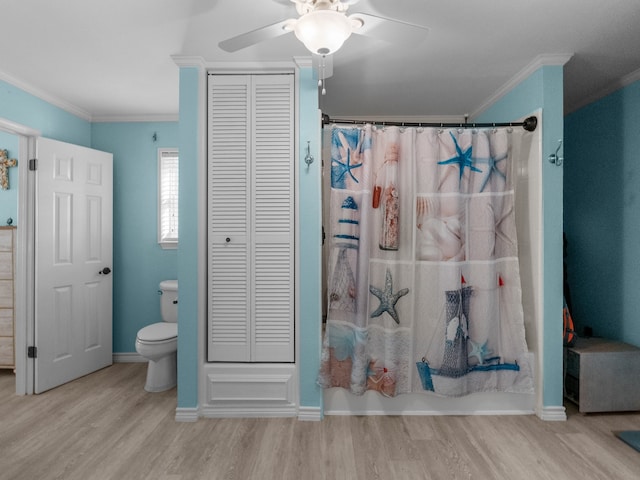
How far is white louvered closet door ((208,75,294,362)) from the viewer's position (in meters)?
2.56

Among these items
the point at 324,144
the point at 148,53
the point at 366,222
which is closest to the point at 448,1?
the point at 324,144

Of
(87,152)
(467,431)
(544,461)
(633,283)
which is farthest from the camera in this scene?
(87,152)

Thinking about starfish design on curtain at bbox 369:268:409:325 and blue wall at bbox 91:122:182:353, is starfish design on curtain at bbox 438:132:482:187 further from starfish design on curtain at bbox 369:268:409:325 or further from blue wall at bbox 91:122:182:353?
blue wall at bbox 91:122:182:353

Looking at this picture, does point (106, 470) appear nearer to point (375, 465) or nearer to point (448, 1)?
point (375, 465)

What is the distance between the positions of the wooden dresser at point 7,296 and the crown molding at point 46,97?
1.16 meters

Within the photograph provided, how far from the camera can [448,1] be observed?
6.29 ft

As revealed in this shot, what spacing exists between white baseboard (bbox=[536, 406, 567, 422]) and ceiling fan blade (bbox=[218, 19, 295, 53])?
275 cm

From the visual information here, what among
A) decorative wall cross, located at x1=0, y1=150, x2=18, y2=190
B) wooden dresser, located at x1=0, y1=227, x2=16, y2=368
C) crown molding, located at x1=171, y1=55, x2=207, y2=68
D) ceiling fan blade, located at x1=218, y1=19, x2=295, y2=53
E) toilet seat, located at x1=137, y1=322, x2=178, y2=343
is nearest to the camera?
ceiling fan blade, located at x1=218, y1=19, x2=295, y2=53

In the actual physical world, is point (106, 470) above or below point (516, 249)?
below

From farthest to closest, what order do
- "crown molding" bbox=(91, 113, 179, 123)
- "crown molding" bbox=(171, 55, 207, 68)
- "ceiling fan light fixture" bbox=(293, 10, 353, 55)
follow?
"crown molding" bbox=(91, 113, 179, 123) < "crown molding" bbox=(171, 55, 207, 68) < "ceiling fan light fixture" bbox=(293, 10, 353, 55)

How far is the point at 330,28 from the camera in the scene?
142 cm

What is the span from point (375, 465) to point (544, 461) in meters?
0.92

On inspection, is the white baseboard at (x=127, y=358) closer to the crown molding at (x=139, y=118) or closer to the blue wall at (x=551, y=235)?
the crown molding at (x=139, y=118)

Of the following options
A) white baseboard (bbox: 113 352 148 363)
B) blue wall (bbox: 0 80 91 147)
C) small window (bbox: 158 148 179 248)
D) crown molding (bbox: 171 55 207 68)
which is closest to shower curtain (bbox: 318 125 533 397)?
crown molding (bbox: 171 55 207 68)
